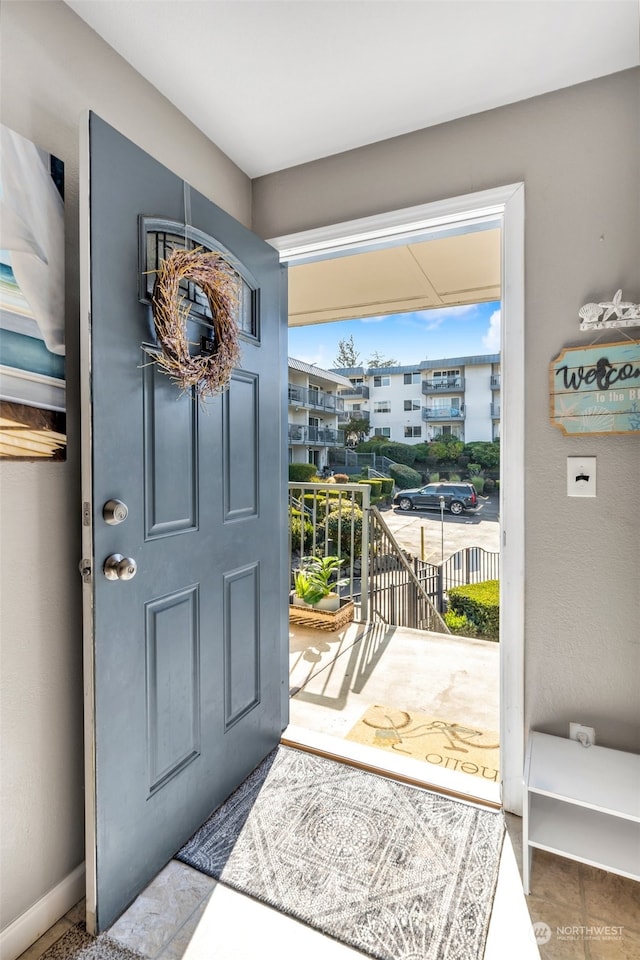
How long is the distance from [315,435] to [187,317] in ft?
9.13

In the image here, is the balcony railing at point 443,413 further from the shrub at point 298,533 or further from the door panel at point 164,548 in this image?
the door panel at point 164,548

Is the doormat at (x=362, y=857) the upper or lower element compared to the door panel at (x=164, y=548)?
lower

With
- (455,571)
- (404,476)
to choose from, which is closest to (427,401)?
(404,476)

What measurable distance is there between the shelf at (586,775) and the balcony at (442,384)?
2.87 meters

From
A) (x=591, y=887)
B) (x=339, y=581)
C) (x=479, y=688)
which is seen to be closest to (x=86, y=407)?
(x=591, y=887)

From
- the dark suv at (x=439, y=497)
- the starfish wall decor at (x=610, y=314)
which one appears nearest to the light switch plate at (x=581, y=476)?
the starfish wall decor at (x=610, y=314)

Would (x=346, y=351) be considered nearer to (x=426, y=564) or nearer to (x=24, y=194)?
(x=426, y=564)

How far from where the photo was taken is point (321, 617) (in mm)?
3566

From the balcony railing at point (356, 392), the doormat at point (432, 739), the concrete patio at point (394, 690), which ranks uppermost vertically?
the balcony railing at point (356, 392)

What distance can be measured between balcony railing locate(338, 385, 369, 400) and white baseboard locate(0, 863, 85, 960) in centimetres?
359

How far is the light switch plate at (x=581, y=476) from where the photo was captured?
1549 millimetres

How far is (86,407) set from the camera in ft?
3.93

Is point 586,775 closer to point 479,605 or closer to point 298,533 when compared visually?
point 479,605

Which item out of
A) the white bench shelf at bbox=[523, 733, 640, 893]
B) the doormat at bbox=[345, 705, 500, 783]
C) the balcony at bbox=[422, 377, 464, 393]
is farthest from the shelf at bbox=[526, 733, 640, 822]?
the balcony at bbox=[422, 377, 464, 393]
